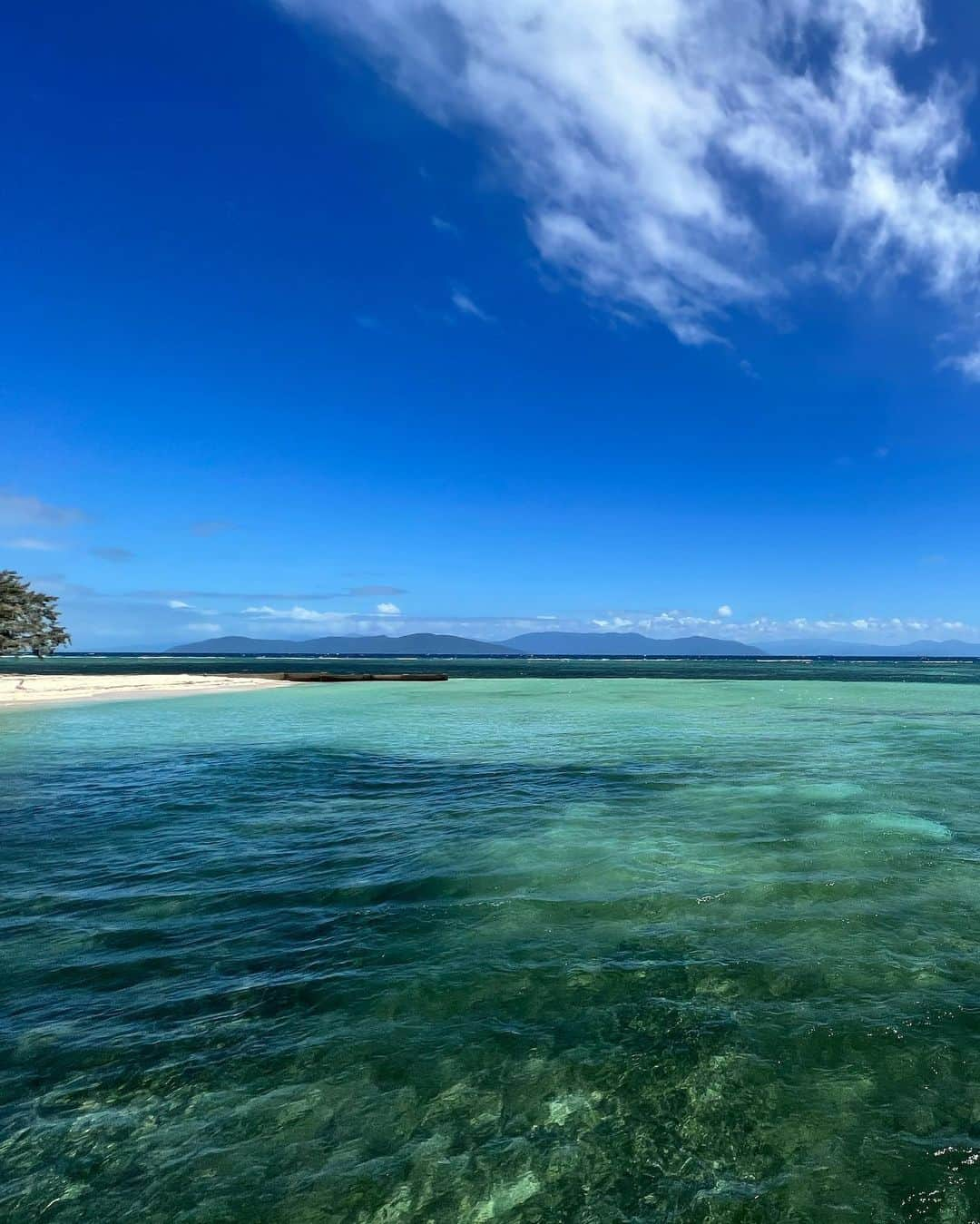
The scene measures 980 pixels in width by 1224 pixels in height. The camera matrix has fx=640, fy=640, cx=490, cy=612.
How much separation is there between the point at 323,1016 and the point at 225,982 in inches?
59.1

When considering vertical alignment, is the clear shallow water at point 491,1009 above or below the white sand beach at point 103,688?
below

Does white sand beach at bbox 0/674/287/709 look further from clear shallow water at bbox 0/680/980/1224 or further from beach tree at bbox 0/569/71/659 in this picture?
clear shallow water at bbox 0/680/980/1224

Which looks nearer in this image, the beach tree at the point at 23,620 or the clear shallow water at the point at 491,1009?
the clear shallow water at the point at 491,1009

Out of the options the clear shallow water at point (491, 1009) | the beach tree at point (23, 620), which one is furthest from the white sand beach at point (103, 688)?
the clear shallow water at point (491, 1009)

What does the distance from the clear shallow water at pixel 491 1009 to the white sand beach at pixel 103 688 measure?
35.1 m

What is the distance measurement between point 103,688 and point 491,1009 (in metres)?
57.6

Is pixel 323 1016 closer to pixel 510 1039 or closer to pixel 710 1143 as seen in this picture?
pixel 510 1039

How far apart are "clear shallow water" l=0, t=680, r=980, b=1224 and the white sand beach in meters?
35.1

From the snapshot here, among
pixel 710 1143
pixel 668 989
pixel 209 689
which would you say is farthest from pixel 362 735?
pixel 209 689

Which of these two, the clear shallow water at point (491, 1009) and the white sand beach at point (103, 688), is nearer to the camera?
the clear shallow water at point (491, 1009)

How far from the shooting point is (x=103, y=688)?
54125mm

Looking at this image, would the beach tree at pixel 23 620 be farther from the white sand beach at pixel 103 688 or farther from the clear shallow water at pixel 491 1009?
the clear shallow water at pixel 491 1009

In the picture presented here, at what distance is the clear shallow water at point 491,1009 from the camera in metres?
4.63

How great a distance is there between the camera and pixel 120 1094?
5.50m
